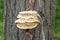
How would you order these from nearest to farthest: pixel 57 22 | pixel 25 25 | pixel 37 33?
pixel 25 25 < pixel 37 33 < pixel 57 22

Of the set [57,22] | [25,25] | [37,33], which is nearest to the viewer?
[25,25]

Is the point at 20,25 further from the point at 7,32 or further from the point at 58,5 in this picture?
the point at 58,5

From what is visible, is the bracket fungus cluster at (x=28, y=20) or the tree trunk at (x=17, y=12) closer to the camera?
the bracket fungus cluster at (x=28, y=20)

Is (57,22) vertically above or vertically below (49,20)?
below

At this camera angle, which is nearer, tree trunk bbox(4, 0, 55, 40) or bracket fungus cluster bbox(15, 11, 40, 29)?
bracket fungus cluster bbox(15, 11, 40, 29)

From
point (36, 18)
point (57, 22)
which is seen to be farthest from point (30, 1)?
point (57, 22)

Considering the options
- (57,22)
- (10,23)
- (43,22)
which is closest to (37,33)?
(43,22)

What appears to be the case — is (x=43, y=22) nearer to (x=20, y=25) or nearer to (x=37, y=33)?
(x=37, y=33)

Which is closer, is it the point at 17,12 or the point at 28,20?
the point at 28,20

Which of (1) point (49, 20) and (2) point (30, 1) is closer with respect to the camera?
(2) point (30, 1)
